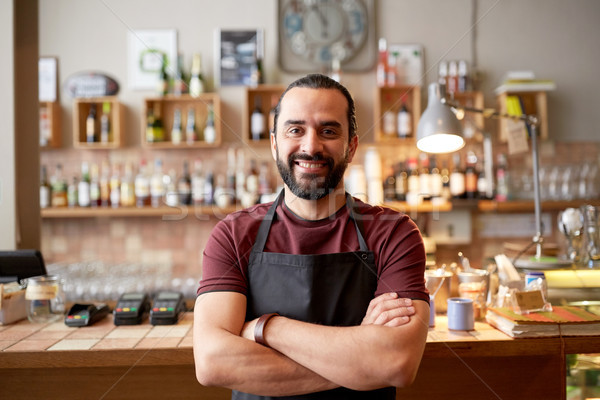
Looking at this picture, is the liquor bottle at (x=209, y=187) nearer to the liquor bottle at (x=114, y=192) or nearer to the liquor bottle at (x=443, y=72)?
the liquor bottle at (x=114, y=192)

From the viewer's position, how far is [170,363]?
161 centimetres

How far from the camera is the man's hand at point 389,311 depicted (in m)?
1.25

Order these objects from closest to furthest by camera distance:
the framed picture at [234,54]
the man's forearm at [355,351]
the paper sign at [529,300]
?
the man's forearm at [355,351]
the paper sign at [529,300]
the framed picture at [234,54]

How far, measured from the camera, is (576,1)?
167 inches

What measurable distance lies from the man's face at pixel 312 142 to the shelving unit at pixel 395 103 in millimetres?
2562

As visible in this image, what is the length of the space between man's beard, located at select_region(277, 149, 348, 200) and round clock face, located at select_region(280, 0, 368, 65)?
2933 millimetres

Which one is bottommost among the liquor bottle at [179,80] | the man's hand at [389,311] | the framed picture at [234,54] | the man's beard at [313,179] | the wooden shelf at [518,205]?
the man's hand at [389,311]

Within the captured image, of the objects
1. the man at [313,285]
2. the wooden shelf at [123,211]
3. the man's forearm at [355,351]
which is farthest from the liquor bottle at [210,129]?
the man's forearm at [355,351]

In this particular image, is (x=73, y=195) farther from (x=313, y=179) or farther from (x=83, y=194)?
(x=313, y=179)

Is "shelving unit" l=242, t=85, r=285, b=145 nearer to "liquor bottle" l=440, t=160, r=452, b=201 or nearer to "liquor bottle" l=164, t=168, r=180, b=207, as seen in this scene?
"liquor bottle" l=164, t=168, r=180, b=207

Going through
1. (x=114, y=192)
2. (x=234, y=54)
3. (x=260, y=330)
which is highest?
(x=234, y=54)

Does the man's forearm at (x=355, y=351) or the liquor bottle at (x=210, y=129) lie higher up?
the liquor bottle at (x=210, y=129)

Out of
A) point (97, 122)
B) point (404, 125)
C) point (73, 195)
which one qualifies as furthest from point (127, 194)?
point (404, 125)

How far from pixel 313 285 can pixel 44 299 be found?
1.16 meters
